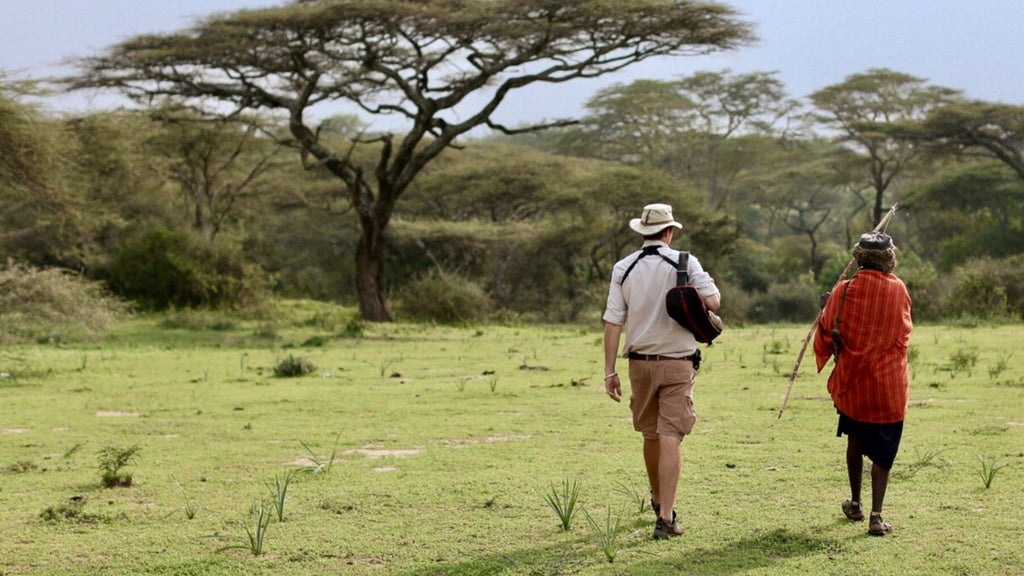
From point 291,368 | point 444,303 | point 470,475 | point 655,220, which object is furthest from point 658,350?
point 444,303

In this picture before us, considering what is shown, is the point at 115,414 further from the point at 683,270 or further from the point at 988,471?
the point at 988,471

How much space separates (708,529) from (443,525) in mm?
1306

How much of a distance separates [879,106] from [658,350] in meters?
A: 40.1

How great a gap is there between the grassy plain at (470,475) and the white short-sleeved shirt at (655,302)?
83cm

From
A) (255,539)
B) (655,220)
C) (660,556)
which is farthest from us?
(655,220)

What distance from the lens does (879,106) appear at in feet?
142

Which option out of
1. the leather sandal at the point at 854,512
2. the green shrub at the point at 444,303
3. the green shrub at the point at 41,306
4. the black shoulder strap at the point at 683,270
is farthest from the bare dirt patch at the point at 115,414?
the green shrub at the point at 444,303

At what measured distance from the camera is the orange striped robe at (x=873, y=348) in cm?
566

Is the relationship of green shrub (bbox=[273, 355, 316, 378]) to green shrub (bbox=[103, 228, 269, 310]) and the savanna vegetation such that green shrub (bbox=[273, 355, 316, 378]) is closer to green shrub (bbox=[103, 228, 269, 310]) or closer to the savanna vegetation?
the savanna vegetation

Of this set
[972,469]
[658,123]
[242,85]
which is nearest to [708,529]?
[972,469]

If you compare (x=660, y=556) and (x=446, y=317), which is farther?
(x=446, y=317)

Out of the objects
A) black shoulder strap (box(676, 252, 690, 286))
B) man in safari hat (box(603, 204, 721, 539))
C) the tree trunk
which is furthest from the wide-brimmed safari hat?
the tree trunk

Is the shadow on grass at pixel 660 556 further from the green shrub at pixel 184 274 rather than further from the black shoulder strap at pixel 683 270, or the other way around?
the green shrub at pixel 184 274

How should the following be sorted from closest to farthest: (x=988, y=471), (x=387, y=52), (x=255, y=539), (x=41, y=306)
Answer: (x=255, y=539)
(x=988, y=471)
(x=41, y=306)
(x=387, y=52)
